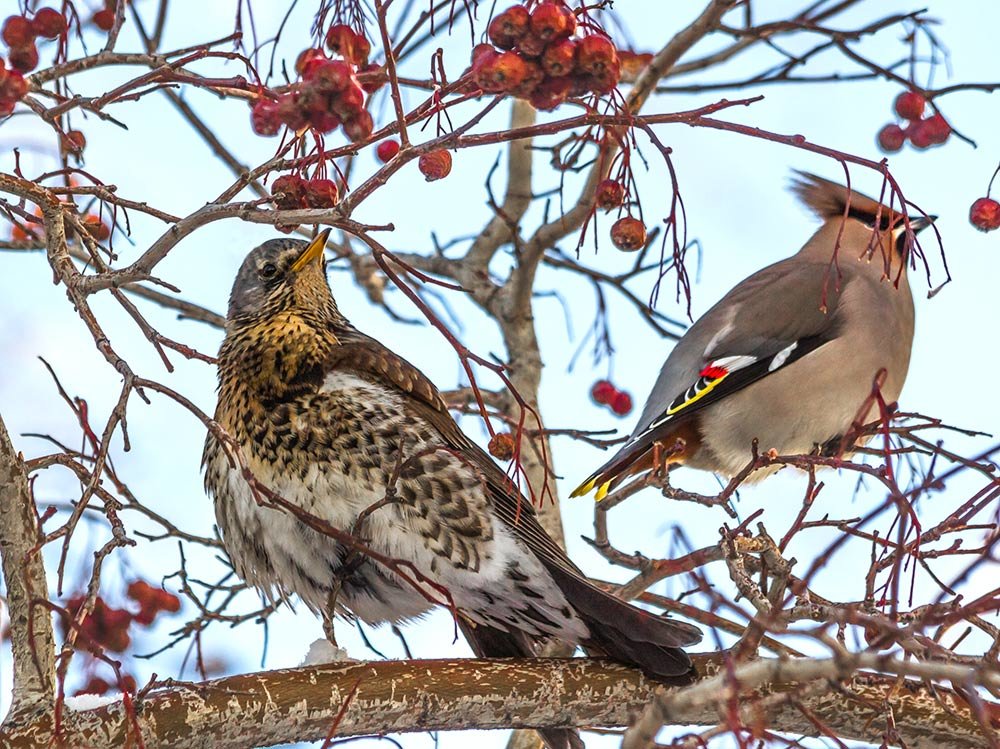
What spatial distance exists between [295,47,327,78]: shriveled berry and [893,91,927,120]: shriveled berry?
1.73m

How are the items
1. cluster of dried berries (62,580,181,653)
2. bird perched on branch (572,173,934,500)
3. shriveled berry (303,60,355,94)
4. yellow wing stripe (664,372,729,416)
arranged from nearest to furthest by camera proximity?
1. shriveled berry (303,60,355,94)
2. cluster of dried berries (62,580,181,653)
3. yellow wing stripe (664,372,729,416)
4. bird perched on branch (572,173,934,500)

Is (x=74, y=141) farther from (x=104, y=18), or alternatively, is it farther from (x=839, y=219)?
(x=839, y=219)

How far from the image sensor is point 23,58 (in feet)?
8.63

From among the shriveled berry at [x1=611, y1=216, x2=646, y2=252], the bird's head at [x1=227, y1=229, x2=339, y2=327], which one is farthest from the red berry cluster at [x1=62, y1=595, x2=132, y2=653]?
the shriveled berry at [x1=611, y1=216, x2=646, y2=252]

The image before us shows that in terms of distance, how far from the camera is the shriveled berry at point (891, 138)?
3977 mm

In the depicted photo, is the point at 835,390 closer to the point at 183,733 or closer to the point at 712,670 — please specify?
the point at 712,670

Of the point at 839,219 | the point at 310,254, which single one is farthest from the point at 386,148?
the point at 839,219

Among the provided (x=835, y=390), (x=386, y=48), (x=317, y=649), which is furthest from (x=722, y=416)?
(x=386, y=48)

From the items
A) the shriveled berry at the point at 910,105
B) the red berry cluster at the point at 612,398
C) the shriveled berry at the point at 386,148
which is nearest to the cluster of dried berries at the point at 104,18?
the shriveled berry at the point at 386,148

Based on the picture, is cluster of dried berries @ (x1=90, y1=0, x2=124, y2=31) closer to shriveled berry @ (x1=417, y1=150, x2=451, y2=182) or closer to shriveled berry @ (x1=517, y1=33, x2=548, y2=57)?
shriveled berry @ (x1=417, y1=150, x2=451, y2=182)

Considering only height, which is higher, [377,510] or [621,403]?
[621,403]

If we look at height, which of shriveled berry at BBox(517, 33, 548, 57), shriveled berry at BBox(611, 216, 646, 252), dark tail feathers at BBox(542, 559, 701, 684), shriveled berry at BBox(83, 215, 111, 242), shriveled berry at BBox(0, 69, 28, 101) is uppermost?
shriveled berry at BBox(83, 215, 111, 242)

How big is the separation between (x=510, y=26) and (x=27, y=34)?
1030mm

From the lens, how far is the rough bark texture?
9.53 ft
